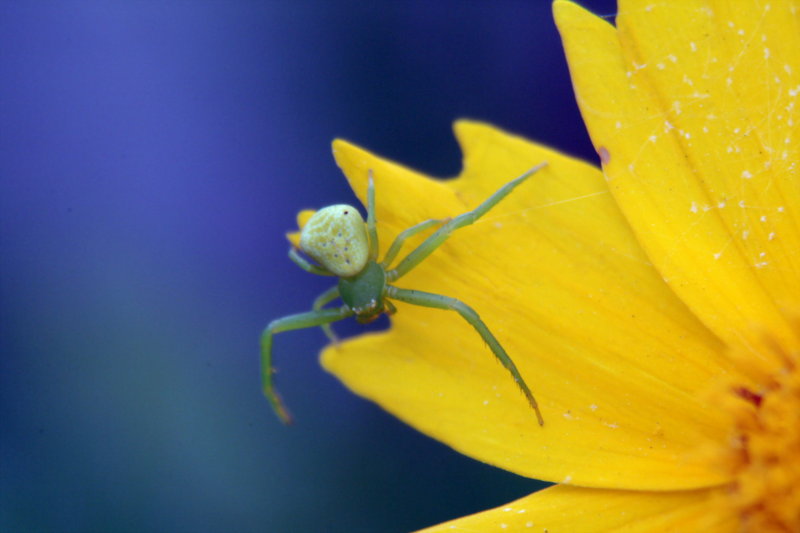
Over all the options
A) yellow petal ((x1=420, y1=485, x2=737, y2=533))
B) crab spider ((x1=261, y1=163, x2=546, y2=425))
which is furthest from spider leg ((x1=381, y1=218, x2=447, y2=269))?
yellow petal ((x1=420, y1=485, x2=737, y2=533))

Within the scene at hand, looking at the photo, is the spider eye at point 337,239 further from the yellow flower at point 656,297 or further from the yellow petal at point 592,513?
the yellow petal at point 592,513

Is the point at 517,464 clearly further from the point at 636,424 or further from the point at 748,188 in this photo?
the point at 748,188

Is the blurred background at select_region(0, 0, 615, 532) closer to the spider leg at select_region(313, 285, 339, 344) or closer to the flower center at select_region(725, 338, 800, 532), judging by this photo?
the spider leg at select_region(313, 285, 339, 344)

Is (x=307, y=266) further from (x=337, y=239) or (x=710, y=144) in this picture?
(x=710, y=144)

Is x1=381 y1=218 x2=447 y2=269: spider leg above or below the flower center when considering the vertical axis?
above

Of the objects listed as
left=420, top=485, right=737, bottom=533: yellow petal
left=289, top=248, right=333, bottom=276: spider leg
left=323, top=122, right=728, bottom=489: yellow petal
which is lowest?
left=420, top=485, right=737, bottom=533: yellow petal

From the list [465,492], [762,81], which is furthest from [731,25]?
[465,492]

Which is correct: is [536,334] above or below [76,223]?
below
